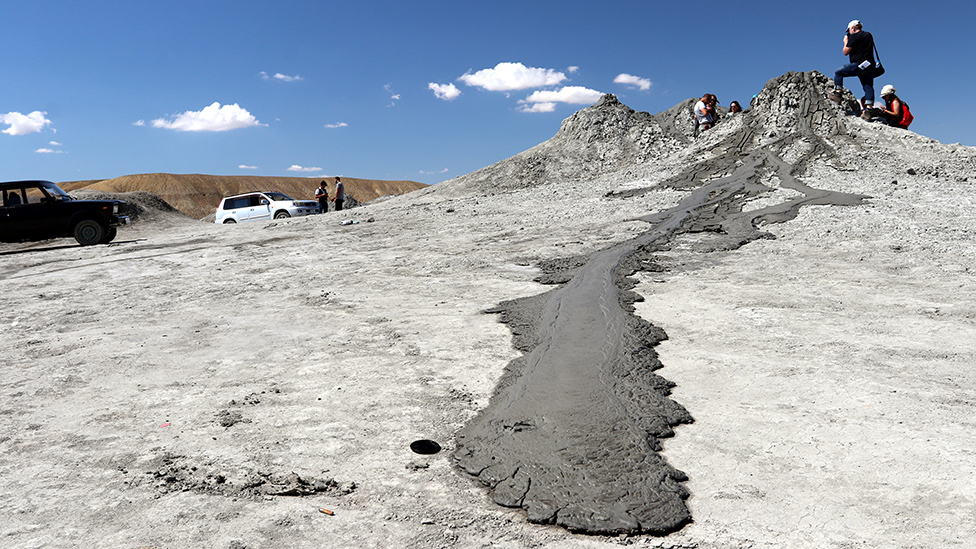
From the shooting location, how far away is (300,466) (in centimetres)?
357

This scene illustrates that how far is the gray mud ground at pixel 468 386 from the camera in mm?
3047

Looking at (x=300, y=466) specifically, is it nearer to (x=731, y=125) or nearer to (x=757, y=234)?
(x=757, y=234)

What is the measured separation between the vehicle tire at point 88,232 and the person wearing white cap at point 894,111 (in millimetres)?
24033

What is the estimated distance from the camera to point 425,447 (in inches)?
150

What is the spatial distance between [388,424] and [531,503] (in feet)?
4.49

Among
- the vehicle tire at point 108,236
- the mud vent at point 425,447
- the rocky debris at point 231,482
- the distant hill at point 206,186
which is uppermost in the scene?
the distant hill at point 206,186

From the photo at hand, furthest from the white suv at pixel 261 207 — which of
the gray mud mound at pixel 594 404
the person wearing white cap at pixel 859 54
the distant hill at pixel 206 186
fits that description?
the distant hill at pixel 206 186

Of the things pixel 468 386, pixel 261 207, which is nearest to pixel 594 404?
pixel 468 386

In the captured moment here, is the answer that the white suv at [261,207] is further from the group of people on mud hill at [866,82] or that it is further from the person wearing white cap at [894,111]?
the person wearing white cap at [894,111]

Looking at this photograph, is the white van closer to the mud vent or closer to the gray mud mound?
the gray mud mound

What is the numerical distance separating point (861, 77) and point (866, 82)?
0.46 m

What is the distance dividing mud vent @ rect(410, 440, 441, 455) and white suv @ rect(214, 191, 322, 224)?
807 inches

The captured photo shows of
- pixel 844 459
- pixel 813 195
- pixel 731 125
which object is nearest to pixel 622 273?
pixel 844 459

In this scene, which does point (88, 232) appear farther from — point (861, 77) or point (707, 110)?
point (861, 77)
